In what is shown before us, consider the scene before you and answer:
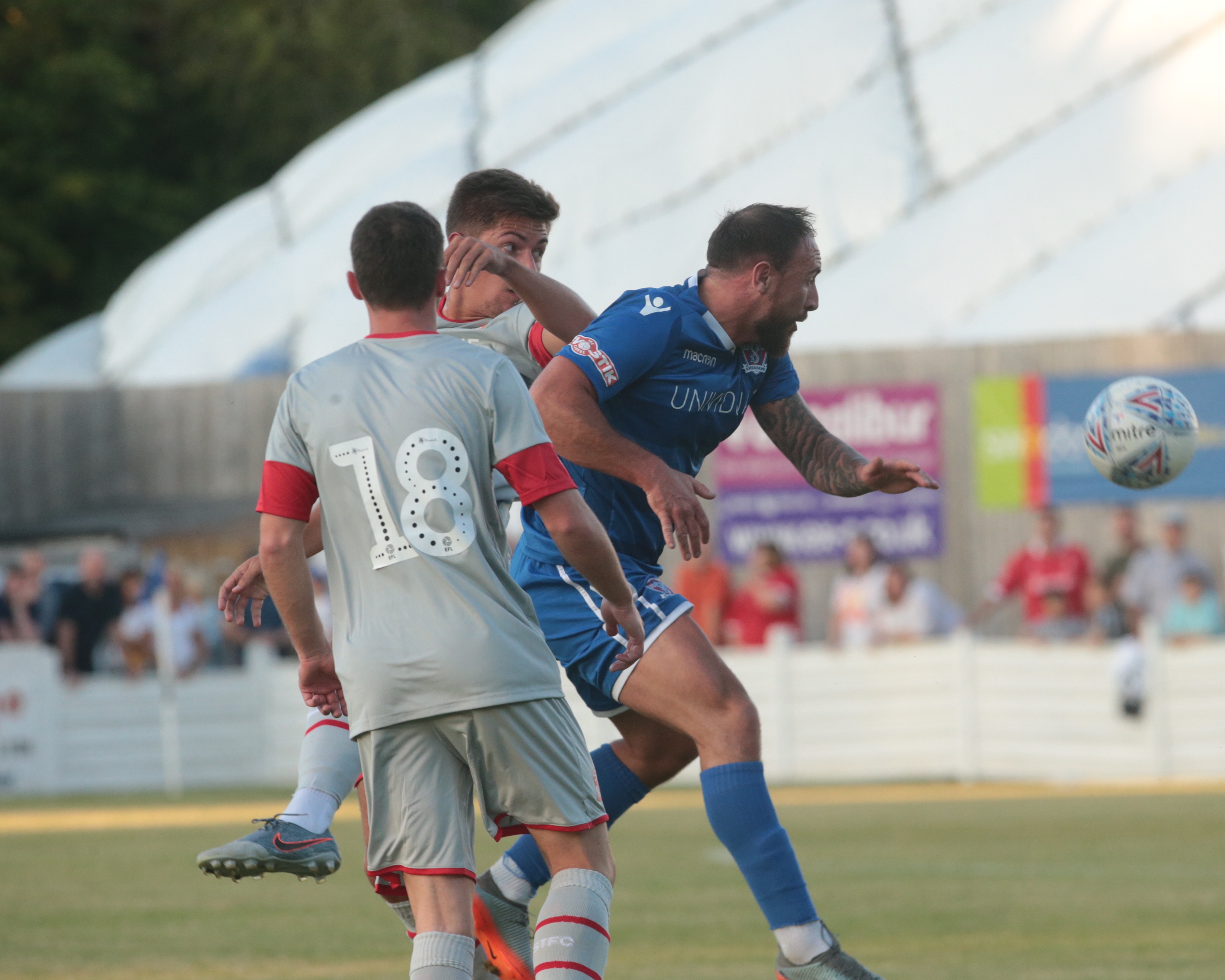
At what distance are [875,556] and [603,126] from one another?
1729 centimetres

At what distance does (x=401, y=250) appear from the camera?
4938 mm

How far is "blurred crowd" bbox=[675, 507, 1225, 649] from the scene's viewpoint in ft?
57.2

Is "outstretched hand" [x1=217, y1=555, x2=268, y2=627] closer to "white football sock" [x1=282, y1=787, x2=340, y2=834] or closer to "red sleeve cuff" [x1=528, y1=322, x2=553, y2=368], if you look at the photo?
"white football sock" [x1=282, y1=787, x2=340, y2=834]

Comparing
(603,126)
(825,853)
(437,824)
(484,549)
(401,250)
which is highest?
(603,126)

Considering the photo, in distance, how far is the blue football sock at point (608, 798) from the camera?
6465 millimetres

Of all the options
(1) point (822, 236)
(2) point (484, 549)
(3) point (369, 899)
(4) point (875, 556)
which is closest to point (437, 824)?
(2) point (484, 549)

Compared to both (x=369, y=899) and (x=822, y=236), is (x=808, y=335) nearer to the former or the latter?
(x=822, y=236)

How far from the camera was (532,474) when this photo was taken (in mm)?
4902

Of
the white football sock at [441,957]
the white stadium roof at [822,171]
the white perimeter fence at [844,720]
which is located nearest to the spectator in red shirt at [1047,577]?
the white perimeter fence at [844,720]

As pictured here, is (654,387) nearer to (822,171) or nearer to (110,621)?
(110,621)

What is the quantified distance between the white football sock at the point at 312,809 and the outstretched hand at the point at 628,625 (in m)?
1.03

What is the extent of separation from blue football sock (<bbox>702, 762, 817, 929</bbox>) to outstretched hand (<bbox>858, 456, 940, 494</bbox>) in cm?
89

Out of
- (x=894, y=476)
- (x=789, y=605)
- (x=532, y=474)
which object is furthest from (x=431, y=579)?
(x=789, y=605)

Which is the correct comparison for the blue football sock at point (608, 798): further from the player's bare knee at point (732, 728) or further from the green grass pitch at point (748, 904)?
the green grass pitch at point (748, 904)
